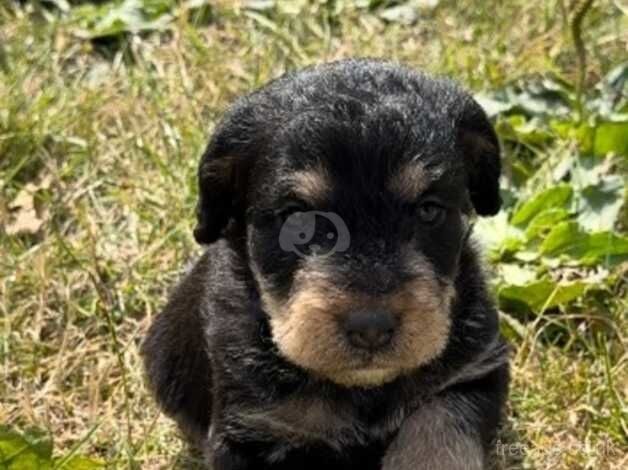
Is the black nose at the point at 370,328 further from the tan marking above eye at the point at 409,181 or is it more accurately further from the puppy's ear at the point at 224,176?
the puppy's ear at the point at 224,176

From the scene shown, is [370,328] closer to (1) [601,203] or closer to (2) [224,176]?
(2) [224,176]

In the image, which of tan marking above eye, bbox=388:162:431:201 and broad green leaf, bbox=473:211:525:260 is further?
broad green leaf, bbox=473:211:525:260

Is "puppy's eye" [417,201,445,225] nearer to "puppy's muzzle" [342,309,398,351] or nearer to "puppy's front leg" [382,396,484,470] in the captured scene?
"puppy's muzzle" [342,309,398,351]

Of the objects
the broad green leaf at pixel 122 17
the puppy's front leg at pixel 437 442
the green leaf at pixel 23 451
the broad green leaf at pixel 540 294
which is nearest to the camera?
the puppy's front leg at pixel 437 442

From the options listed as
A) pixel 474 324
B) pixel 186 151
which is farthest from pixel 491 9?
pixel 474 324

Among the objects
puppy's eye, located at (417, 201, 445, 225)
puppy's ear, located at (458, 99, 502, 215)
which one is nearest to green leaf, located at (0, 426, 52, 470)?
puppy's eye, located at (417, 201, 445, 225)

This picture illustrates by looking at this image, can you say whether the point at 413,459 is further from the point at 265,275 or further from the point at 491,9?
the point at 491,9

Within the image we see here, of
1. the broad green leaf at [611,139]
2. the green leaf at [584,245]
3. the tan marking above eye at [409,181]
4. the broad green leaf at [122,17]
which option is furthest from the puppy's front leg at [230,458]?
the broad green leaf at [122,17]

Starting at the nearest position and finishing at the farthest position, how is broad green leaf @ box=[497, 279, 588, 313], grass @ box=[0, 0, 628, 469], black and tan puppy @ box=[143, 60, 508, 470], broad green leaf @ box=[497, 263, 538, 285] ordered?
black and tan puppy @ box=[143, 60, 508, 470]
grass @ box=[0, 0, 628, 469]
broad green leaf @ box=[497, 279, 588, 313]
broad green leaf @ box=[497, 263, 538, 285]
